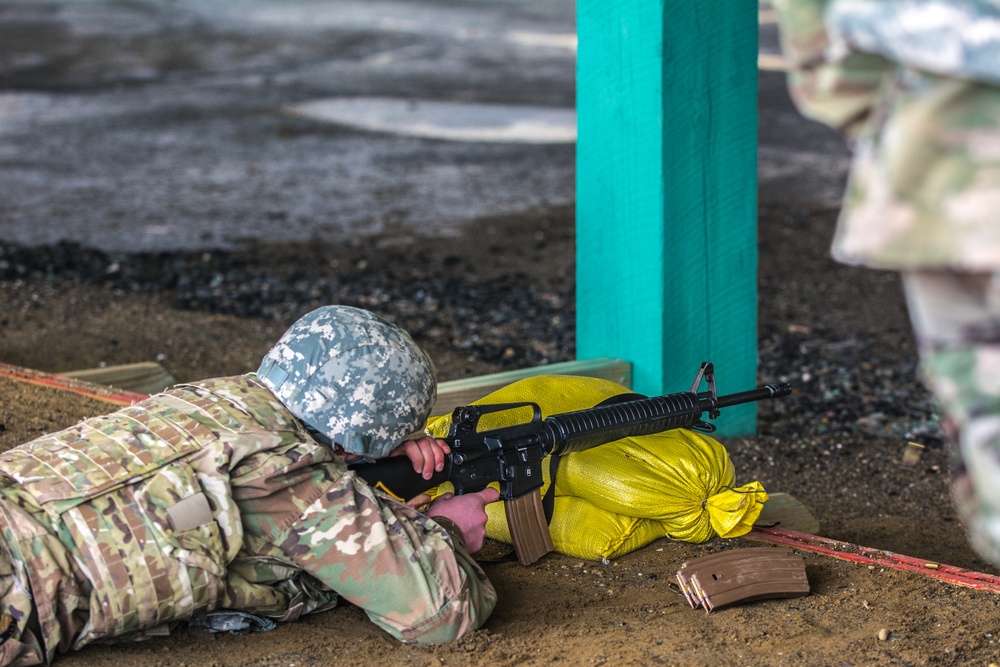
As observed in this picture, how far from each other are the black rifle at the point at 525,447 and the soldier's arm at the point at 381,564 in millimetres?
203

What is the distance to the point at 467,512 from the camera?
118 inches

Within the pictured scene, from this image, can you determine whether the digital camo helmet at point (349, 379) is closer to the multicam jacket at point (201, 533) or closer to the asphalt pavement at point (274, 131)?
the multicam jacket at point (201, 533)

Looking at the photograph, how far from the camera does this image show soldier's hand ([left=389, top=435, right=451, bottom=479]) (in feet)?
9.30

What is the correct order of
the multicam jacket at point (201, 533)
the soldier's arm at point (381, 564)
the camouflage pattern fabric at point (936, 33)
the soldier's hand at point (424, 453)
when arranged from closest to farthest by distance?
1. the camouflage pattern fabric at point (936, 33)
2. the multicam jacket at point (201, 533)
3. the soldier's arm at point (381, 564)
4. the soldier's hand at point (424, 453)

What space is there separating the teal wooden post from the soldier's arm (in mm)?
1640

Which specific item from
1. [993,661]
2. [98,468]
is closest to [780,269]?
[993,661]

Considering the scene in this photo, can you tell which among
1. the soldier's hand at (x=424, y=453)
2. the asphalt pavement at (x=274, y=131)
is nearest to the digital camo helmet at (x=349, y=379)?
the soldier's hand at (x=424, y=453)

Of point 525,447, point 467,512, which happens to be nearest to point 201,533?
point 467,512

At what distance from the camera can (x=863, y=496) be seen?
4.33 metres

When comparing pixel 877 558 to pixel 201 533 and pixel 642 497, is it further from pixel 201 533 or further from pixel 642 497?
pixel 201 533

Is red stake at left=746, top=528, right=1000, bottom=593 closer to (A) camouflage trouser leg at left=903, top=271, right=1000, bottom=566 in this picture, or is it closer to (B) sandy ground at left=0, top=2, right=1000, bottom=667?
(B) sandy ground at left=0, top=2, right=1000, bottom=667

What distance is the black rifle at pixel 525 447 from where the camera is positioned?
2.89 meters

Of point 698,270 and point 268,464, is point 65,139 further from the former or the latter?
point 268,464

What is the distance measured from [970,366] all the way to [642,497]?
5.51 ft
